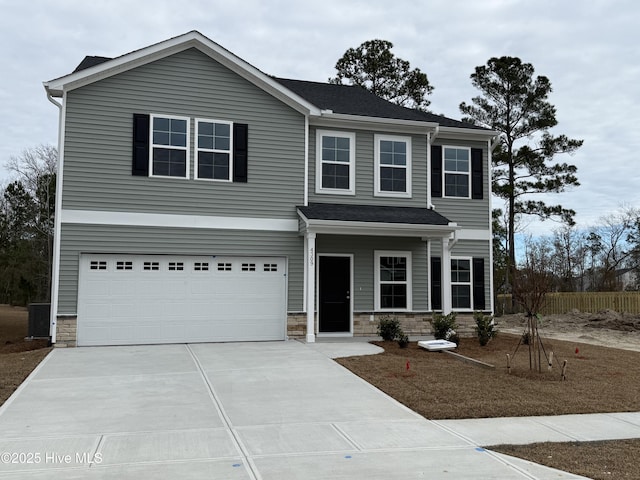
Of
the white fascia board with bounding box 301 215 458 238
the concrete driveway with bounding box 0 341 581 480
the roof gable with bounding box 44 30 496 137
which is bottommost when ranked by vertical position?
the concrete driveway with bounding box 0 341 581 480

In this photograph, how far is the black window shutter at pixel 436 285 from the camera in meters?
15.0

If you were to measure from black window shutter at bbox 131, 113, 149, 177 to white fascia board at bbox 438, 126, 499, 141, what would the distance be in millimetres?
7846

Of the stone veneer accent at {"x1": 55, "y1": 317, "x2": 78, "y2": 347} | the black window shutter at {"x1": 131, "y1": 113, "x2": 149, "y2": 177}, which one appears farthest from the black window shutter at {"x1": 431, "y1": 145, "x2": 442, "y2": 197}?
the stone veneer accent at {"x1": 55, "y1": 317, "x2": 78, "y2": 347}

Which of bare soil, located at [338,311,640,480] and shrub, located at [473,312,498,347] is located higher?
shrub, located at [473,312,498,347]

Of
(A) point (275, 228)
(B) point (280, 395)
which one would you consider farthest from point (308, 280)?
(B) point (280, 395)

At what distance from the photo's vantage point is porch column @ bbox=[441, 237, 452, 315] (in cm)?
1382

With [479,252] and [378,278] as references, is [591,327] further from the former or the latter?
[378,278]

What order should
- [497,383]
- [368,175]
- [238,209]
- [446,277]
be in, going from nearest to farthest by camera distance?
1. [497,383]
2. [238,209]
3. [446,277]
4. [368,175]

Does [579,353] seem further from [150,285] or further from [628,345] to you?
[150,285]

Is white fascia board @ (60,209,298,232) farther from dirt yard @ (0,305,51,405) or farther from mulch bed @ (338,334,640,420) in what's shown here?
mulch bed @ (338,334,640,420)

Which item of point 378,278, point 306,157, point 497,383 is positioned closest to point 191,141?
point 306,157

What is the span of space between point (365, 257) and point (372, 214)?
128 centimetres

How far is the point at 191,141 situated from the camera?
13.0 meters

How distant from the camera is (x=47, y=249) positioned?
2722cm
